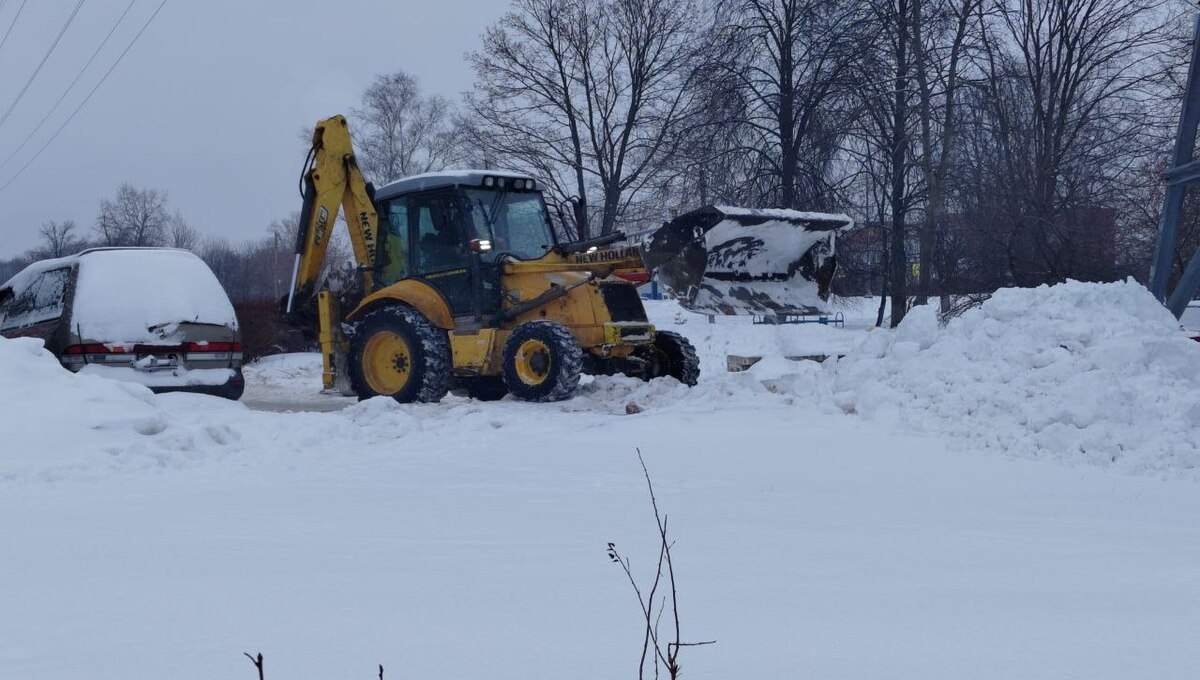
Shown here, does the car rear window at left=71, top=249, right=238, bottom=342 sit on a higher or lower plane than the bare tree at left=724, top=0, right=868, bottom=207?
lower

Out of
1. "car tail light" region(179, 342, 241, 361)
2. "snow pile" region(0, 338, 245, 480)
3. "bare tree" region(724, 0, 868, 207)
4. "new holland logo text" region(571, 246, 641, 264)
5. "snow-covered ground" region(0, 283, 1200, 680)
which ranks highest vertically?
"bare tree" region(724, 0, 868, 207)

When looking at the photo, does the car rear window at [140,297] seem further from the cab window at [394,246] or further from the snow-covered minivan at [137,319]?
the cab window at [394,246]

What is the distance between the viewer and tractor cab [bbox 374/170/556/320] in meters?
10.8

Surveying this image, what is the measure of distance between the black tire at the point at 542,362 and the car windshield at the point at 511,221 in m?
1.14

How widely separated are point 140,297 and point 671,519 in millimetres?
6112

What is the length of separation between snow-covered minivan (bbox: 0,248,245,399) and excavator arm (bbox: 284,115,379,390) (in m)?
2.37

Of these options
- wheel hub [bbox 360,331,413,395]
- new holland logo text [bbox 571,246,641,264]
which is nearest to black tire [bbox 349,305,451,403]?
wheel hub [bbox 360,331,413,395]

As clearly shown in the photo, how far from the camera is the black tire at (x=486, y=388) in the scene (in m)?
11.7

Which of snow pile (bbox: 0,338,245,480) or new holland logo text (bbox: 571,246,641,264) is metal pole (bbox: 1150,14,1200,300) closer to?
new holland logo text (bbox: 571,246,641,264)

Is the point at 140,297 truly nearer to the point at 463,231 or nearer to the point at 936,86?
the point at 463,231

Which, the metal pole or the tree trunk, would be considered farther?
the tree trunk

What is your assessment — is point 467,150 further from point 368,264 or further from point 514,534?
point 514,534

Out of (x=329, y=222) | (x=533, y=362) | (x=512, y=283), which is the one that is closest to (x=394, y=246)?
(x=329, y=222)

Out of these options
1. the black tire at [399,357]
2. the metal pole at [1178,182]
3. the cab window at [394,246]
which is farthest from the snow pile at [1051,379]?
the cab window at [394,246]
